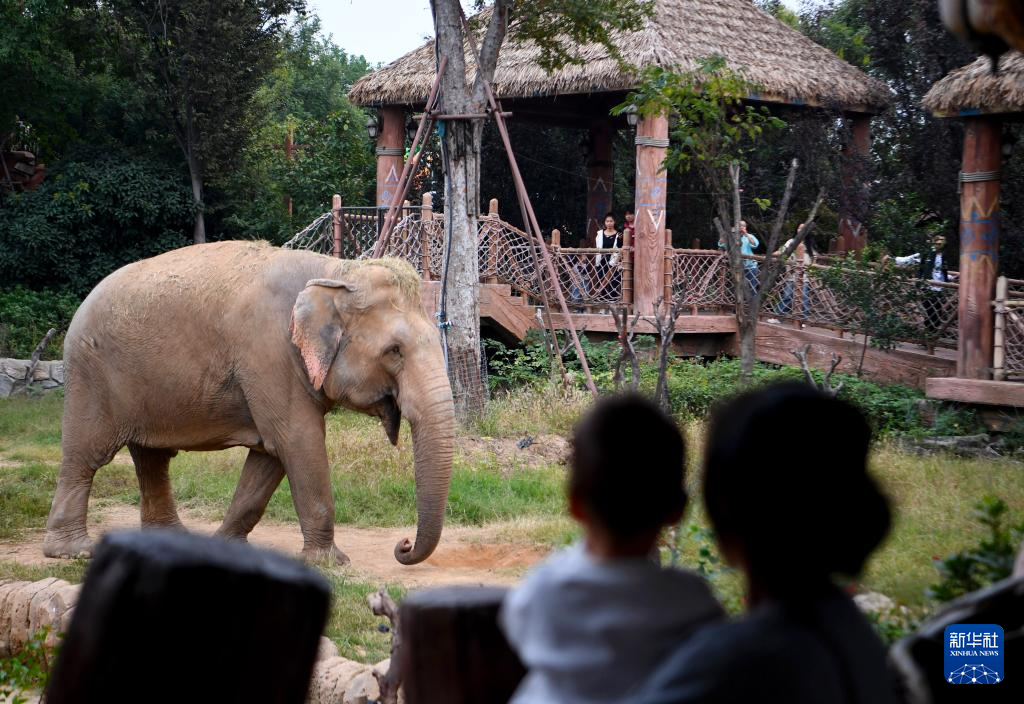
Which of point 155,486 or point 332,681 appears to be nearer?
point 332,681

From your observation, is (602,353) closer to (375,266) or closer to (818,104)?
(818,104)

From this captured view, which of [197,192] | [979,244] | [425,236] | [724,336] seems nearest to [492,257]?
[425,236]

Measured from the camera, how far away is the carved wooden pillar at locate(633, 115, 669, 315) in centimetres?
1630

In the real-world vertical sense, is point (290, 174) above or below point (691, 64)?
below

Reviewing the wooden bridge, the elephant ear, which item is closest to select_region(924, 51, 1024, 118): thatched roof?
the wooden bridge

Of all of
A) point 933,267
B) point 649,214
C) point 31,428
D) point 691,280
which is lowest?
point 31,428

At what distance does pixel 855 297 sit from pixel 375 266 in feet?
30.2

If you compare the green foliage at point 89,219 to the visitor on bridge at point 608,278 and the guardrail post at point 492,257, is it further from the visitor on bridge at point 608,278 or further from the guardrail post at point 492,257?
the visitor on bridge at point 608,278

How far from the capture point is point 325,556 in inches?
308

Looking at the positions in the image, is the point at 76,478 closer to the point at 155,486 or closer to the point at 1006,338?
the point at 155,486

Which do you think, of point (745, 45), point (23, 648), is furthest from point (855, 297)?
point (23, 648)

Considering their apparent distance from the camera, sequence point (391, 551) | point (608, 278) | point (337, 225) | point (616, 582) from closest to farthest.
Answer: point (616, 582)
point (391, 551)
point (608, 278)
point (337, 225)

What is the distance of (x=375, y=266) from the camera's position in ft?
25.5

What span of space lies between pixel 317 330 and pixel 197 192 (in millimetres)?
15831
